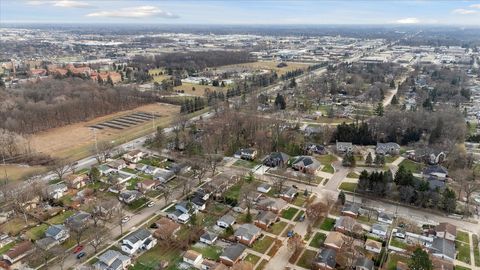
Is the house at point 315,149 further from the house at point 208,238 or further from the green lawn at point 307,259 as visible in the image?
the house at point 208,238

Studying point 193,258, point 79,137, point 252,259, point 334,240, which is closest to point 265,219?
point 252,259

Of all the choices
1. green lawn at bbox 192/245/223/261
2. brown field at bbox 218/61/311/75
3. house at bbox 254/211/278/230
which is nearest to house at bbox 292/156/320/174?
house at bbox 254/211/278/230

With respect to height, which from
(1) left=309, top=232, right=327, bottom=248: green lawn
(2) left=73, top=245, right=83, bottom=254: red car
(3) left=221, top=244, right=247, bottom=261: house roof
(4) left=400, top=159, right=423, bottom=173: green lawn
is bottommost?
(2) left=73, top=245, right=83, bottom=254: red car

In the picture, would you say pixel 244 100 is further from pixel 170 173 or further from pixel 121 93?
pixel 170 173

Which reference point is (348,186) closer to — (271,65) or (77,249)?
(77,249)

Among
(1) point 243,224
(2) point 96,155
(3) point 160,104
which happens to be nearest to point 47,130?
(2) point 96,155

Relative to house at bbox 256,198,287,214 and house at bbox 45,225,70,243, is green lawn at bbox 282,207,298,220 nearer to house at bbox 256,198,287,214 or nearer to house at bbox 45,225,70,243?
house at bbox 256,198,287,214

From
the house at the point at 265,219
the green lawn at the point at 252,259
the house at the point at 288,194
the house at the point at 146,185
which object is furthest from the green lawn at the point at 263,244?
the house at the point at 146,185
